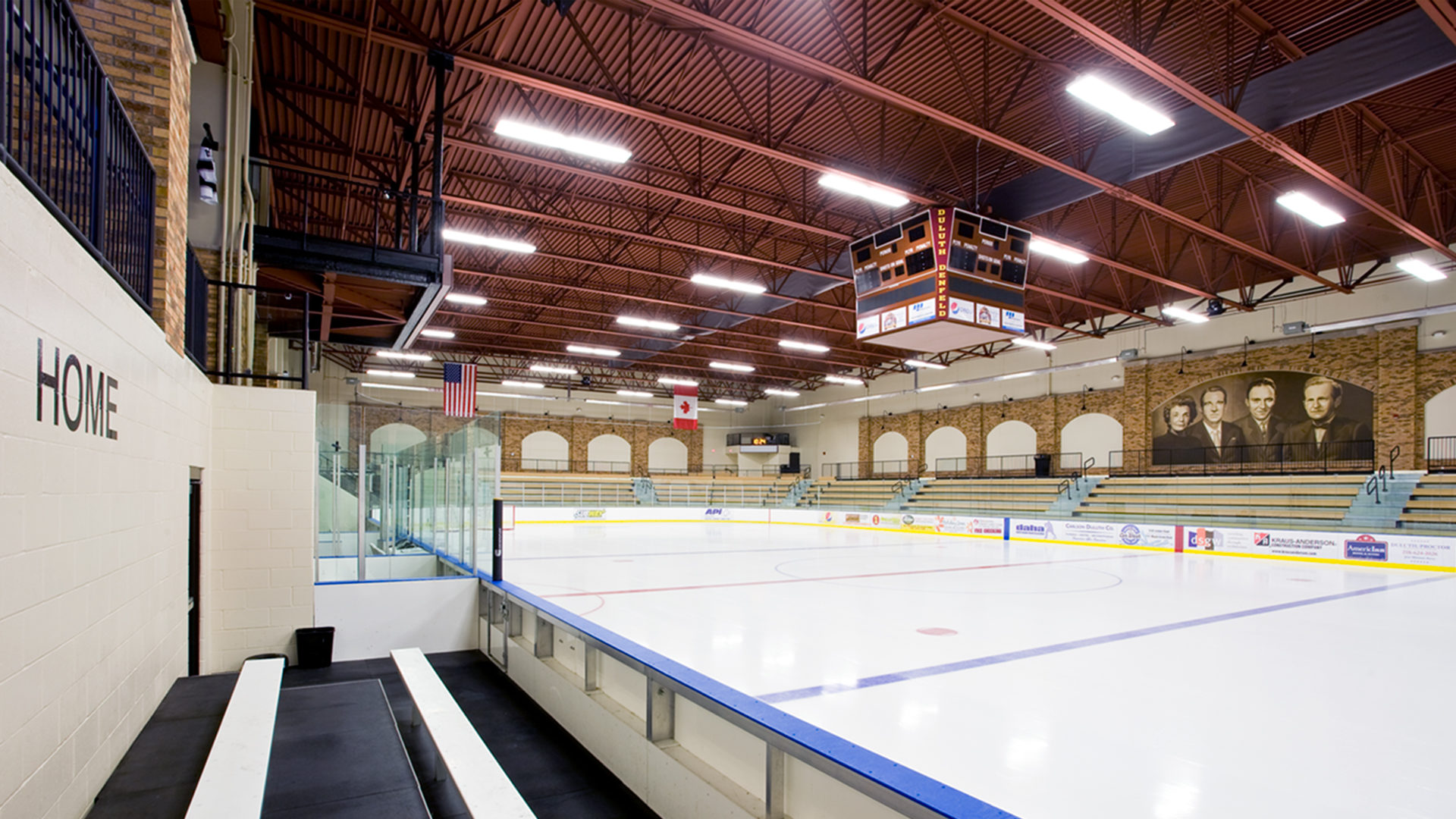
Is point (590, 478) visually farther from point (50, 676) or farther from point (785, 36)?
point (50, 676)

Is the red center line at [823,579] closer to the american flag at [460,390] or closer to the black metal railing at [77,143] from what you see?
the black metal railing at [77,143]

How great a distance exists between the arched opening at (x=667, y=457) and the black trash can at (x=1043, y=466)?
19.1 m

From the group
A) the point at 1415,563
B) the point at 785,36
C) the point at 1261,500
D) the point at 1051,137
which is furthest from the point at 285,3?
the point at 1261,500

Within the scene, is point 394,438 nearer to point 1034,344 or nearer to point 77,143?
point 77,143

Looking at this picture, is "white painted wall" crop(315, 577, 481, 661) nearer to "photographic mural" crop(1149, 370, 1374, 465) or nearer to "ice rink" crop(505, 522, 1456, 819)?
"ice rink" crop(505, 522, 1456, 819)

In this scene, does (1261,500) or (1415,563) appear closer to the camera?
(1415,563)

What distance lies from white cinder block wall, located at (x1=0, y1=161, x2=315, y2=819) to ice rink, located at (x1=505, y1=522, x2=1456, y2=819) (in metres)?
3.41

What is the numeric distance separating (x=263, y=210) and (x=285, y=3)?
13.4 feet

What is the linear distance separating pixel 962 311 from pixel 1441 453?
14.7 metres

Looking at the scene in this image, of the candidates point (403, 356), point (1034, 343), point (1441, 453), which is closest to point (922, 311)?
point (1034, 343)

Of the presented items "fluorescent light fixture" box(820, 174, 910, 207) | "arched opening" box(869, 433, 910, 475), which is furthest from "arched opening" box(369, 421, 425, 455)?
"arched opening" box(869, 433, 910, 475)

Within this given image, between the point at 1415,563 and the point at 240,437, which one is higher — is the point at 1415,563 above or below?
below

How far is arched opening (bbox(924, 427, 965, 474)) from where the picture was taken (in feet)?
99.0

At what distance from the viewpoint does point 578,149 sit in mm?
8641
